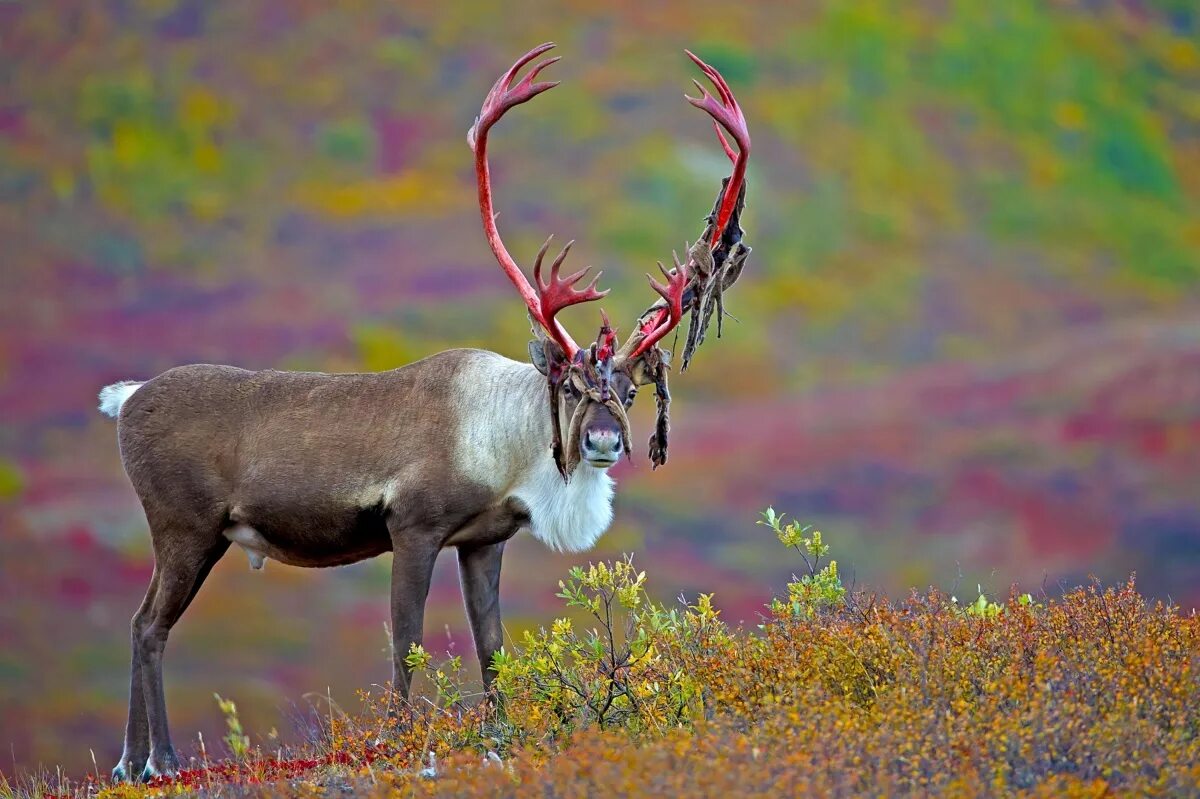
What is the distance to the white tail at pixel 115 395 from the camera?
8.80 m

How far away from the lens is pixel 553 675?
6.95m

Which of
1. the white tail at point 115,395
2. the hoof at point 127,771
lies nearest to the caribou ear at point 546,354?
the white tail at point 115,395

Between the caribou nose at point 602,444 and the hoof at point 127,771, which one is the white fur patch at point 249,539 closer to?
the hoof at point 127,771

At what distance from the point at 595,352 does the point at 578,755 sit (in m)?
2.80

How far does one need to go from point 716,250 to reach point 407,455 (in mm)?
2126

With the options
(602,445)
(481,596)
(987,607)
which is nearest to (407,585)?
(481,596)

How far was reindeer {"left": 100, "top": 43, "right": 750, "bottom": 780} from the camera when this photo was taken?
314 inches

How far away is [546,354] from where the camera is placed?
312 inches

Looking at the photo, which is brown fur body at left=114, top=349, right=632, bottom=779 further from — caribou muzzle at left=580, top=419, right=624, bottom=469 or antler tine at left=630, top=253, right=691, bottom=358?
antler tine at left=630, top=253, right=691, bottom=358

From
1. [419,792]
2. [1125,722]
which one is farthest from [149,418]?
[1125,722]

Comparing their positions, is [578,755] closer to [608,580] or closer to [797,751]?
[797,751]

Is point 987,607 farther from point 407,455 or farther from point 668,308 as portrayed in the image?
point 407,455

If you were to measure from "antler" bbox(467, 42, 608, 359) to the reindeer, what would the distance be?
1 cm

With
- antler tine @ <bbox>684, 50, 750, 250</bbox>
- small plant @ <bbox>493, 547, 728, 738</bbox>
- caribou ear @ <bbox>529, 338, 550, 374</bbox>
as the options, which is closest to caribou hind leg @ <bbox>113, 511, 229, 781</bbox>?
caribou ear @ <bbox>529, 338, 550, 374</bbox>
